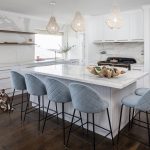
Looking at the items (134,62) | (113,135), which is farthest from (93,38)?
(113,135)

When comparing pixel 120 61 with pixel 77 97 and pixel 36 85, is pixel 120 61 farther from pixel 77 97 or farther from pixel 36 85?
pixel 77 97

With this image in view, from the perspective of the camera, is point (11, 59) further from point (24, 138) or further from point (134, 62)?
point (134, 62)

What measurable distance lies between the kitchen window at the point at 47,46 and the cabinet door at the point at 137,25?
9.36 feet

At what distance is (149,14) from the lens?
4473 mm

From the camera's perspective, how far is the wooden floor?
243 cm

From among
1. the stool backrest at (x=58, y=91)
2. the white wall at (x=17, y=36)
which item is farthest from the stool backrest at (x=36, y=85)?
the white wall at (x=17, y=36)

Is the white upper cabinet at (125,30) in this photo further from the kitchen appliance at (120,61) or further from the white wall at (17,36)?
the white wall at (17,36)

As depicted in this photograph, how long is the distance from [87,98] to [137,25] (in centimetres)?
367

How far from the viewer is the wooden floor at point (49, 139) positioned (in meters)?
2.43

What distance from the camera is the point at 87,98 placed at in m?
2.17

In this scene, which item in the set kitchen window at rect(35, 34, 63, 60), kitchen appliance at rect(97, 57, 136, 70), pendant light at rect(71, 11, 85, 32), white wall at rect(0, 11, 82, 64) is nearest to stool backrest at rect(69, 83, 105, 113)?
pendant light at rect(71, 11, 85, 32)

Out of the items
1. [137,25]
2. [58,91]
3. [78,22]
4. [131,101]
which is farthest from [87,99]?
[137,25]

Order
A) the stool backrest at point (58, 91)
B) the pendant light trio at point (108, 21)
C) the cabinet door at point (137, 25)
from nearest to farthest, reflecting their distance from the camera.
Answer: the stool backrest at point (58, 91), the pendant light trio at point (108, 21), the cabinet door at point (137, 25)

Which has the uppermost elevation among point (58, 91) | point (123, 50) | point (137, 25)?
point (137, 25)
